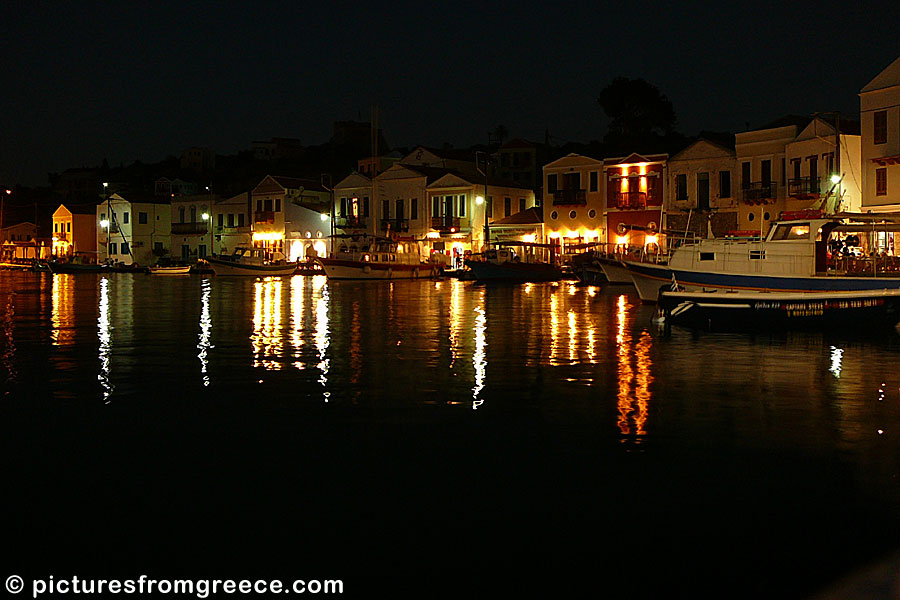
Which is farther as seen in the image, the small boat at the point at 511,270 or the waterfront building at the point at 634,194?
the waterfront building at the point at 634,194

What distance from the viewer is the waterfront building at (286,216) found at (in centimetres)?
8081

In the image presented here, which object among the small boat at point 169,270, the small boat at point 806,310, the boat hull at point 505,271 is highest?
the small boat at point 169,270

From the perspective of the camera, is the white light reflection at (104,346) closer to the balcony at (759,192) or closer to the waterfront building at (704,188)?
the balcony at (759,192)

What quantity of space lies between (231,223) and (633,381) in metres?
77.4

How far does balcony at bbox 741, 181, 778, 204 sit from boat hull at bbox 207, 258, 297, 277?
35108 mm

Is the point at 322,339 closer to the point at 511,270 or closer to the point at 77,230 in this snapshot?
the point at 511,270

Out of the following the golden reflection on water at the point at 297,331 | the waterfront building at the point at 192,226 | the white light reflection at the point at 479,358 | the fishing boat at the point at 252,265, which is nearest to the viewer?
the white light reflection at the point at 479,358

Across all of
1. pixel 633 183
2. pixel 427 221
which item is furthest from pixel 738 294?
pixel 427 221

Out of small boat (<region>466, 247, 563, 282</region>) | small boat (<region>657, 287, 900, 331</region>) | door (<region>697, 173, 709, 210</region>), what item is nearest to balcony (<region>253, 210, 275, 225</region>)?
small boat (<region>466, 247, 563, 282</region>)

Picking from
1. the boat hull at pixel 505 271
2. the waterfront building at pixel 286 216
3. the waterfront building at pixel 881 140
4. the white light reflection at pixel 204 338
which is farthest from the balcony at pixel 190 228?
the waterfront building at pixel 881 140

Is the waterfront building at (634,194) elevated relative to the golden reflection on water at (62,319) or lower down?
elevated

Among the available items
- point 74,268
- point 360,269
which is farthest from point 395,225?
point 74,268

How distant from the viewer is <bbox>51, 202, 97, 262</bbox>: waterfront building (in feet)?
331
